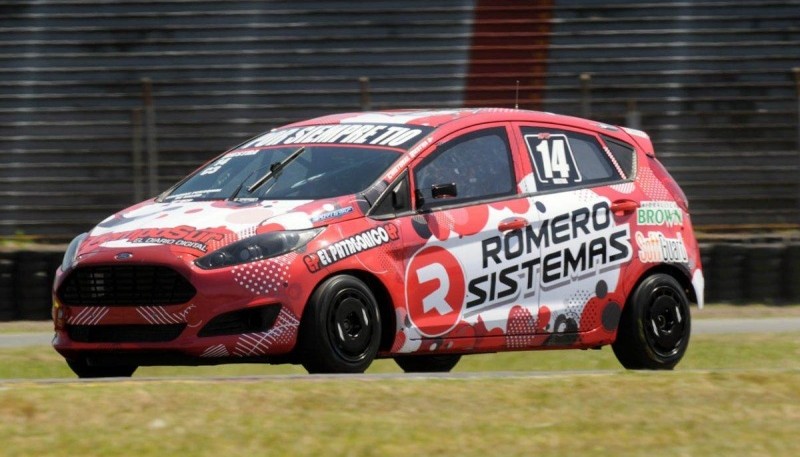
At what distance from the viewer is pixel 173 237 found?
7.75m

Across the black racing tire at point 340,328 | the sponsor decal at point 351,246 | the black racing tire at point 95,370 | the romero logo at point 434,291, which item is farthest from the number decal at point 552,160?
the black racing tire at point 95,370

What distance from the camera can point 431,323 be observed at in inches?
329

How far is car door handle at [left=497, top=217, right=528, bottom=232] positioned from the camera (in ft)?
28.6

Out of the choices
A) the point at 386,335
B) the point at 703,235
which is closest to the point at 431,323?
the point at 386,335

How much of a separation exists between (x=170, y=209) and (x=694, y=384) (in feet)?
9.86

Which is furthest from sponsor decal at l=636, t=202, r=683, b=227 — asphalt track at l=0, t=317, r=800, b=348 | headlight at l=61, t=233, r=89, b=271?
headlight at l=61, t=233, r=89, b=271

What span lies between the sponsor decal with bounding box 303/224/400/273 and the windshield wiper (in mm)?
813

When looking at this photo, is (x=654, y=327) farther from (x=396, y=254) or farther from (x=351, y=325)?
(x=351, y=325)

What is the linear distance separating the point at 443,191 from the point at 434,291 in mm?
574

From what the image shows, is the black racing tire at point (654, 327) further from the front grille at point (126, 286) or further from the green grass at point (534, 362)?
the front grille at point (126, 286)

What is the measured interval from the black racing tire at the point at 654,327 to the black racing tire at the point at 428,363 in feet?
3.74

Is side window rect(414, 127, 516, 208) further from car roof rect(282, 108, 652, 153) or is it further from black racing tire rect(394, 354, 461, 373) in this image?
black racing tire rect(394, 354, 461, 373)

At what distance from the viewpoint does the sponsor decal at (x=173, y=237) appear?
767 cm

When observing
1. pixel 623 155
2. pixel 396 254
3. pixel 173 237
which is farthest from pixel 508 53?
pixel 173 237
